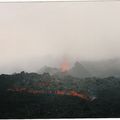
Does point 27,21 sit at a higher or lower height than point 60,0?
lower

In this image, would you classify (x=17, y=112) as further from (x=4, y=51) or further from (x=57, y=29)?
(x=57, y=29)

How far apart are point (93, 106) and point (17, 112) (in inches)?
19.8

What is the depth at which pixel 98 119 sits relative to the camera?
6.15 ft

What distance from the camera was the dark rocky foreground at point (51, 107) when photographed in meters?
1.87

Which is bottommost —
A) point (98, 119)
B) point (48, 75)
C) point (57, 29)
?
point (98, 119)

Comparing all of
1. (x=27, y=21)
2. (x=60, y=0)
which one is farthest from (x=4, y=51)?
(x=60, y=0)

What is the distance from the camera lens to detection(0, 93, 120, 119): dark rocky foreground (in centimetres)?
187

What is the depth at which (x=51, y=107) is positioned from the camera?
1878 mm

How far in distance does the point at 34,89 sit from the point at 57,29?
1.42 feet

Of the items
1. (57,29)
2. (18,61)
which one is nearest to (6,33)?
(18,61)

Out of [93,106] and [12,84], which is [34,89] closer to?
[12,84]

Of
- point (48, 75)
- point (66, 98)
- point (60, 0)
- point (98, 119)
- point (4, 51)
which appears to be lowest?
point (98, 119)

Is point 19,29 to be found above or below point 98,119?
above

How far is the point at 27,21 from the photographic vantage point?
6.32 ft
